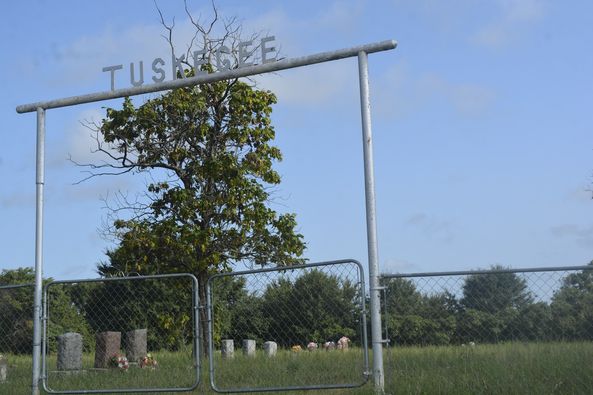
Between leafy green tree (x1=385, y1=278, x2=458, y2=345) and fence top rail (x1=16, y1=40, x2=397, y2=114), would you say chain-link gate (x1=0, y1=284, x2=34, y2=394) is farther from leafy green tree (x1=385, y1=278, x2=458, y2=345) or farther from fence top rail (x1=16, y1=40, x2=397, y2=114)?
leafy green tree (x1=385, y1=278, x2=458, y2=345)

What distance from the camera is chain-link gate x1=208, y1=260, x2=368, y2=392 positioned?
9898mm

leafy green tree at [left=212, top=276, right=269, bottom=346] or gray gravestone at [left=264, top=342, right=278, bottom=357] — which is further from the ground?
leafy green tree at [left=212, top=276, right=269, bottom=346]

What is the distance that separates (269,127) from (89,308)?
10283 mm

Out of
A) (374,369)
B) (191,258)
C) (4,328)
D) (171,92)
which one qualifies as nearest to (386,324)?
(374,369)

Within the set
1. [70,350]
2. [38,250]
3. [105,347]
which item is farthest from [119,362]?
[38,250]

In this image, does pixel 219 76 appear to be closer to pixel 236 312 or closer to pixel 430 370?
pixel 236 312

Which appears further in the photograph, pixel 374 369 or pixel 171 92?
pixel 171 92

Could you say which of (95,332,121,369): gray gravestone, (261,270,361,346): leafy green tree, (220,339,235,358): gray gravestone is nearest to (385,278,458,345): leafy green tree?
(261,270,361,346): leafy green tree

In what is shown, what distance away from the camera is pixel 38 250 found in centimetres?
1205

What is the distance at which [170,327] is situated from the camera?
1327 cm

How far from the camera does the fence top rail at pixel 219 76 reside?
34.7 ft

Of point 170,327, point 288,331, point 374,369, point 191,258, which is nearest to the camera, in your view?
point 374,369

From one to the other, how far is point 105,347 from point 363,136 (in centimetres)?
764

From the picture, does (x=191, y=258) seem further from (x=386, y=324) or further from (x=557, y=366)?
(x=557, y=366)
